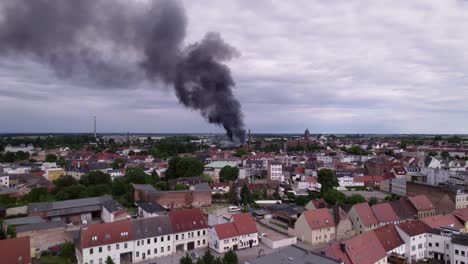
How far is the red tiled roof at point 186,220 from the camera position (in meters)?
30.6

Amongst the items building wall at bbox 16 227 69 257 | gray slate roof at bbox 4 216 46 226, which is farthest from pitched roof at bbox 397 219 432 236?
gray slate roof at bbox 4 216 46 226

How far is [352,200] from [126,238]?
2979 cm

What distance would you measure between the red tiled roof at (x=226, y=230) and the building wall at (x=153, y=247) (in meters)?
4.29

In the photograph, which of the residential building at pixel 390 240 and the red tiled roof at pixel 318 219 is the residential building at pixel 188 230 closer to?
the red tiled roof at pixel 318 219

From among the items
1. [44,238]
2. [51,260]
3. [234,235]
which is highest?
[234,235]

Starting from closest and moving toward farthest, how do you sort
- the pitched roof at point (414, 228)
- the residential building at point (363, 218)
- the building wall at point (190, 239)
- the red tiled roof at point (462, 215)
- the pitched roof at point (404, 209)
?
the pitched roof at point (414, 228), the building wall at point (190, 239), the red tiled roof at point (462, 215), the residential building at point (363, 218), the pitched roof at point (404, 209)

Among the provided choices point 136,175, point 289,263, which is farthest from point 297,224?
point 136,175

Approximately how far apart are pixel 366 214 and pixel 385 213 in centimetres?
288

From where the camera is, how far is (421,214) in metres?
39.1

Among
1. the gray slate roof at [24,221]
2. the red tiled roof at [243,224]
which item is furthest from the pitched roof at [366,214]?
the gray slate roof at [24,221]

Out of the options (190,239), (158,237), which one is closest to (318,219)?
(190,239)

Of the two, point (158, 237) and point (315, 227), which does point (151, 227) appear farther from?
point (315, 227)

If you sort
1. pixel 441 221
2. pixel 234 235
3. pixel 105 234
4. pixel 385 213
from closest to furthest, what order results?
pixel 105 234 → pixel 234 235 → pixel 441 221 → pixel 385 213

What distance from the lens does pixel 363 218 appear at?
111ft
